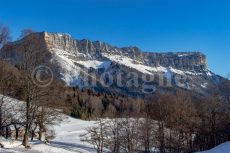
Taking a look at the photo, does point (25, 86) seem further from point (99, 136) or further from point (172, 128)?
point (172, 128)

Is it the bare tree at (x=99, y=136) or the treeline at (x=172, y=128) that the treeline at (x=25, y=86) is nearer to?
the bare tree at (x=99, y=136)

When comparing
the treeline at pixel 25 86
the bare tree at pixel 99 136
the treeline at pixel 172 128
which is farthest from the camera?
the treeline at pixel 172 128

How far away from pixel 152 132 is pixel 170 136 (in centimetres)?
381

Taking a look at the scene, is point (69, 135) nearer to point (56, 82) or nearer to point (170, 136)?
point (170, 136)

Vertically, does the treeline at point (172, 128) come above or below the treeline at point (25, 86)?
below

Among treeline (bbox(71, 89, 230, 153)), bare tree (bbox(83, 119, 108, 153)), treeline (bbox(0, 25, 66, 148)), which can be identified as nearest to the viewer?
treeline (bbox(0, 25, 66, 148))

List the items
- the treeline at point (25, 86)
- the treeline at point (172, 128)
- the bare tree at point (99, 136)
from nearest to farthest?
the treeline at point (25, 86), the bare tree at point (99, 136), the treeline at point (172, 128)

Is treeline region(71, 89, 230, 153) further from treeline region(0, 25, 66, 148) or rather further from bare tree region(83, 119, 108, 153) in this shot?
treeline region(0, 25, 66, 148)

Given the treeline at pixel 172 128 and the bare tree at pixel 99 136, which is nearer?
the bare tree at pixel 99 136

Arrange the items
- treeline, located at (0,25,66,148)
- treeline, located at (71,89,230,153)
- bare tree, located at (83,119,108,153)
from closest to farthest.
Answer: treeline, located at (0,25,66,148)
bare tree, located at (83,119,108,153)
treeline, located at (71,89,230,153)

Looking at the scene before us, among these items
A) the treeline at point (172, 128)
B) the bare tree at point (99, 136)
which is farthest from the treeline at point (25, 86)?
the treeline at point (172, 128)

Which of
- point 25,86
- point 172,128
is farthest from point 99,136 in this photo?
point 25,86

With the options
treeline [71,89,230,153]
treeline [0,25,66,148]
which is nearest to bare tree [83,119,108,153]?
treeline [71,89,230,153]

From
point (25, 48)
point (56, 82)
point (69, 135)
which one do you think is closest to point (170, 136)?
point (69, 135)
